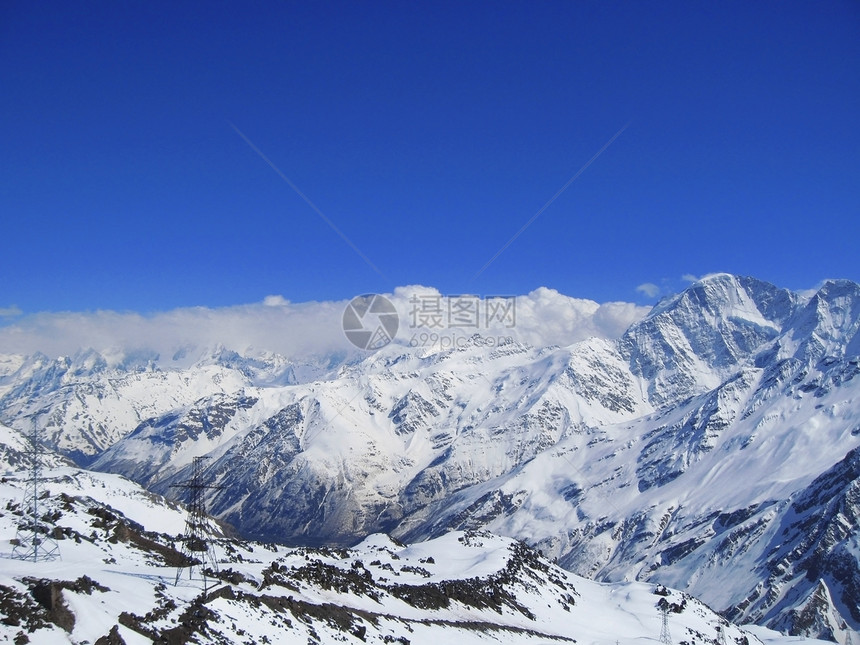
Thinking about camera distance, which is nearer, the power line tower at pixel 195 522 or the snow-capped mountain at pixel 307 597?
the snow-capped mountain at pixel 307 597

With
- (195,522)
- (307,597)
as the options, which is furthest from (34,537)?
(307,597)

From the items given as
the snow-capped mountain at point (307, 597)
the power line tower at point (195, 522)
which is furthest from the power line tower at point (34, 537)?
the power line tower at point (195, 522)

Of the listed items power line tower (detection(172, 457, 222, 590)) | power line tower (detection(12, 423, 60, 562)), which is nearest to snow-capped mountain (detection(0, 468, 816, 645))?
power line tower (detection(12, 423, 60, 562))

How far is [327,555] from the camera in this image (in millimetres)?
96875

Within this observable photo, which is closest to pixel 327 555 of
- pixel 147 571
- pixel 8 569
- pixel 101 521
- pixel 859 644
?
pixel 101 521

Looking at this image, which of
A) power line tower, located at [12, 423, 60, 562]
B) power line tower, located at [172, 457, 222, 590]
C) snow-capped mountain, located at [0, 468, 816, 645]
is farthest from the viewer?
power line tower, located at [172, 457, 222, 590]

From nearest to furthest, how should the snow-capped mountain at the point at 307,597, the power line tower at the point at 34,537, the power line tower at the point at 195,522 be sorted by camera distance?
1. the snow-capped mountain at the point at 307,597
2. the power line tower at the point at 34,537
3. the power line tower at the point at 195,522

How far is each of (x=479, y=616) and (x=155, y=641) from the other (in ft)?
160

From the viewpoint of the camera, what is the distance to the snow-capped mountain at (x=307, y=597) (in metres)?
37.3

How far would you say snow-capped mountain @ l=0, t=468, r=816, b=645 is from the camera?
3734 centimetres

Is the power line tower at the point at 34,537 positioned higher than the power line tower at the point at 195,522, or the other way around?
the power line tower at the point at 195,522

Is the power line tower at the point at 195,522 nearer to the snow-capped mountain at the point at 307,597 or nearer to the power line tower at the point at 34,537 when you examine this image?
the snow-capped mountain at the point at 307,597

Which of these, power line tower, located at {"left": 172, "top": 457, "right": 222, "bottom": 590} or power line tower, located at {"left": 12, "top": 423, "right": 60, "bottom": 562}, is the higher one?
power line tower, located at {"left": 172, "top": 457, "right": 222, "bottom": 590}

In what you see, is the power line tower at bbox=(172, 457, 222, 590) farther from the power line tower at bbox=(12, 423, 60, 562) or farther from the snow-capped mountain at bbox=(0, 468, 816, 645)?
the power line tower at bbox=(12, 423, 60, 562)
